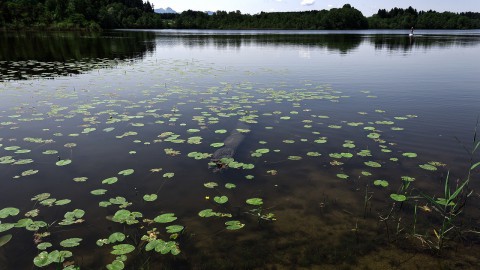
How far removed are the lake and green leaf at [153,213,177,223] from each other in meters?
0.02

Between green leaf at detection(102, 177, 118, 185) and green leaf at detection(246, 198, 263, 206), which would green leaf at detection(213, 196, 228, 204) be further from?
green leaf at detection(102, 177, 118, 185)

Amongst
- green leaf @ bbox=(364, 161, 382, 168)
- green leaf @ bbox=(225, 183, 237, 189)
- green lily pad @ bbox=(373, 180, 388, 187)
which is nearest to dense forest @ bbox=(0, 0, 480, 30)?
green leaf @ bbox=(225, 183, 237, 189)

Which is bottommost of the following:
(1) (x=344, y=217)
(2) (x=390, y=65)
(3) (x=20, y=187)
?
(1) (x=344, y=217)

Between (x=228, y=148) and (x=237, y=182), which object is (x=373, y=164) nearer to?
(x=237, y=182)

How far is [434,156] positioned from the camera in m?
8.67

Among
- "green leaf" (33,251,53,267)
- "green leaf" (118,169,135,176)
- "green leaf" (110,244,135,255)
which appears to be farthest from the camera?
"green leaf" (118,169,135,176)

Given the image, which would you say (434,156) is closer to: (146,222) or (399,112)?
(399,112)

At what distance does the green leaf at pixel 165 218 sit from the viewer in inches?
222

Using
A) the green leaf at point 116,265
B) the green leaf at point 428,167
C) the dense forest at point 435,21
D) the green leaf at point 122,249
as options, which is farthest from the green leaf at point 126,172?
the dense forest at point 435,21

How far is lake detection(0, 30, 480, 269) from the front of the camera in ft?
16.6

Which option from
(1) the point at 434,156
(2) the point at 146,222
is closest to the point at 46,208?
(2) the point at 146,222

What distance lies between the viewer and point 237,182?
285 inches

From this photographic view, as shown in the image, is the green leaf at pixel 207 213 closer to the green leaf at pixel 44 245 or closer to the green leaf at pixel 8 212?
the green leaf at pixel 44 245

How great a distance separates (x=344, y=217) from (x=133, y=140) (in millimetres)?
6795
